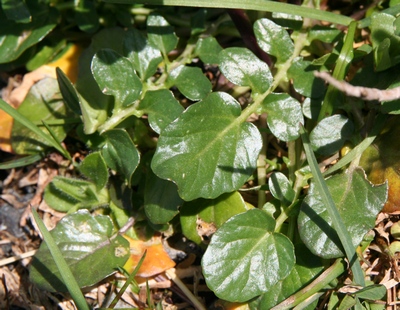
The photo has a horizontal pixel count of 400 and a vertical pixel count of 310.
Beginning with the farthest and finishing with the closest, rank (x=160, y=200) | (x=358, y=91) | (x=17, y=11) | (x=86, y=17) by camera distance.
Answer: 1. (x=86, y=17)
2. (x=17, y=11)
3. (x=160, y=200)
4. (x=358, y=91)

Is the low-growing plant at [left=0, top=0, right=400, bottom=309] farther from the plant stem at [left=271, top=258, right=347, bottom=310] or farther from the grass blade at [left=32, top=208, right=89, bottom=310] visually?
the grass blade at [left=32, top=208, right=89, bottom=310]

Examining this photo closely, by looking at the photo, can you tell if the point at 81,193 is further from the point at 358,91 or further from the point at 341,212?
the point at 358,91

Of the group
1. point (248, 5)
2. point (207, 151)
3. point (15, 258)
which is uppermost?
point (248, 5)

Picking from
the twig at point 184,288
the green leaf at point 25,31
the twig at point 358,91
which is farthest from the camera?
the green leaf at point 25,31

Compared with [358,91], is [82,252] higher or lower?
lower

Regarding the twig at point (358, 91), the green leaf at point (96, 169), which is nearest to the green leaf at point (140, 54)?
the green leaf at point (96, 169)

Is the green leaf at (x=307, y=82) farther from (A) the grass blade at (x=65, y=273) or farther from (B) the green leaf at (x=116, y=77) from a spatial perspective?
(A) the grass blade at (x=65, y=273)

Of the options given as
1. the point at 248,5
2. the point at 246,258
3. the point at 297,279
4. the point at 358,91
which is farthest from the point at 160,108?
the point at 358,91

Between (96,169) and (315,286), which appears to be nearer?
(315,286)
